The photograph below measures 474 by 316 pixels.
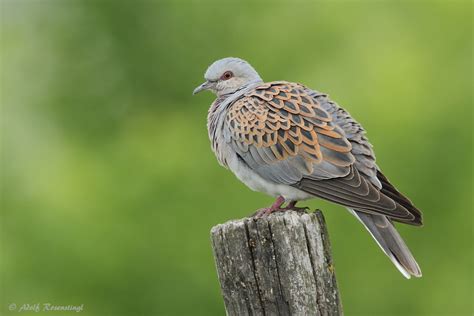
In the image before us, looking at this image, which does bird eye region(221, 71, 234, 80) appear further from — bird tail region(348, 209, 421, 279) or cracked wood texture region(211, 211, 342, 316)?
cracked wood texture region(211, 211, 342, 316)

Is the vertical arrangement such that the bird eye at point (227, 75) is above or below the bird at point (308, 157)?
above

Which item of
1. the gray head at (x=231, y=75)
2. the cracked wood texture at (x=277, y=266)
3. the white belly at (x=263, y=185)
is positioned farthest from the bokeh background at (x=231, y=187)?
the cracked wood texture at (x=277, y=266)

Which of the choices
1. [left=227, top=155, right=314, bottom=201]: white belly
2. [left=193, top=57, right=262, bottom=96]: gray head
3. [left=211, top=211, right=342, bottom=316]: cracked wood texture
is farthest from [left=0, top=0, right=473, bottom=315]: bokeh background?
[left=211, top=211, right=342, bottom=316]: cracked wood texture

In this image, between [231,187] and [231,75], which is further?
[231,187]

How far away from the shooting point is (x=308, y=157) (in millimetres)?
5285

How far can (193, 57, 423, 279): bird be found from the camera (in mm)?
5012

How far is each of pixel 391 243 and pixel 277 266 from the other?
3.55 feet

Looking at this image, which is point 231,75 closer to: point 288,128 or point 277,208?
point 288,128

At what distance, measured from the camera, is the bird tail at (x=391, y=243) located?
4850 millimetres

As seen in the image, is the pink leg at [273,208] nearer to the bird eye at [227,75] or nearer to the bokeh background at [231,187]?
the bird eye at [227,75]

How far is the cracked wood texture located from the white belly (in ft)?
3.64

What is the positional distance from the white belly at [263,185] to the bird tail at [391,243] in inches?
17.0

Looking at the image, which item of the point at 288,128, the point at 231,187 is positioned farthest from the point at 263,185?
the point at 231,187

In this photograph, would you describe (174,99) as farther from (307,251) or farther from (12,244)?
(307,251)
